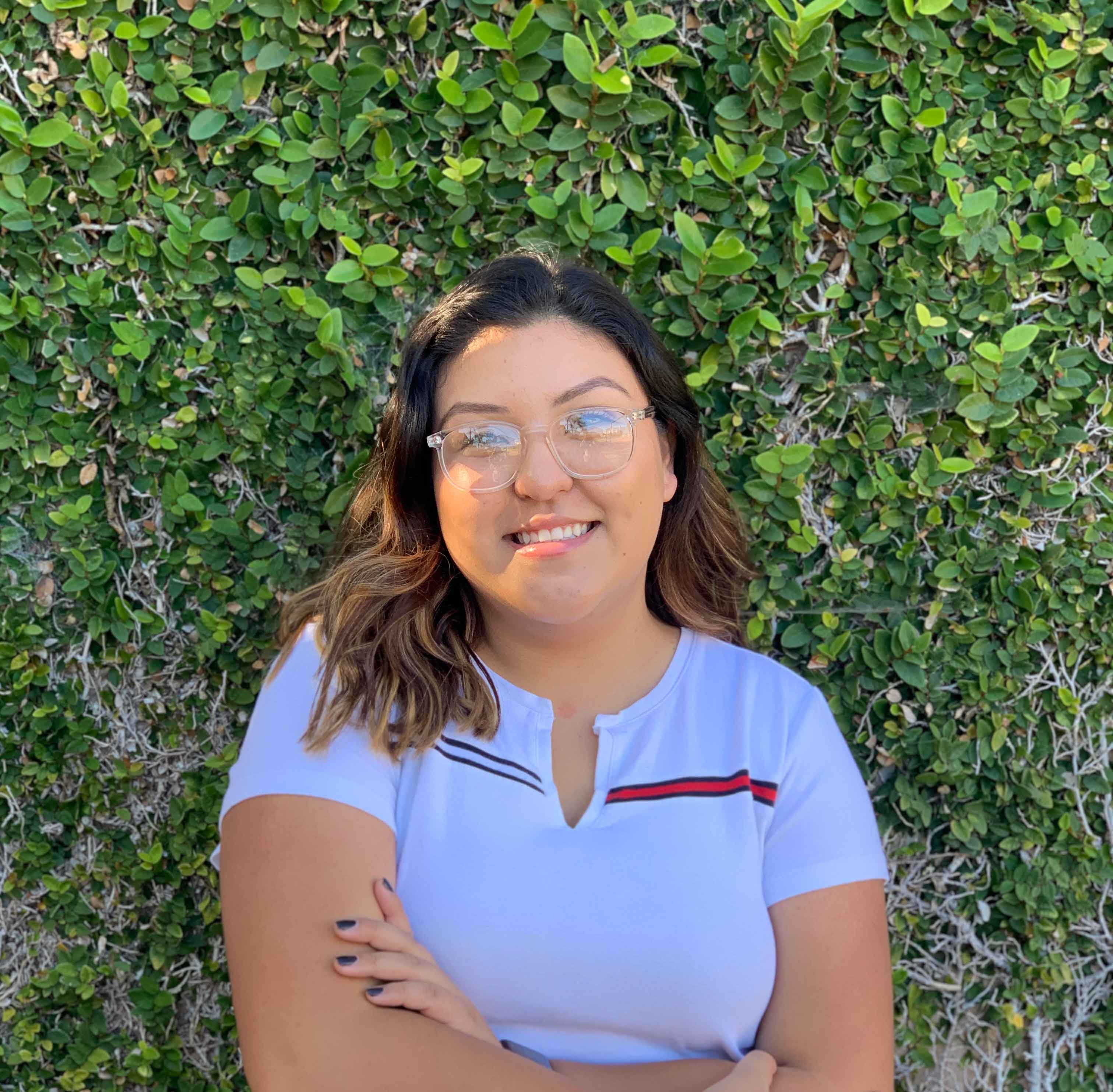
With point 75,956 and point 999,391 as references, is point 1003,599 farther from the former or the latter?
point 75,956

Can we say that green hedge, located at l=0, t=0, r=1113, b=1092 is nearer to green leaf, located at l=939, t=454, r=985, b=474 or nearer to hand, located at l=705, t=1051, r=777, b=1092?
green leaf, located at l=939, t=454, r=985, b=474

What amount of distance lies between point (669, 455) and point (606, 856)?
861mm

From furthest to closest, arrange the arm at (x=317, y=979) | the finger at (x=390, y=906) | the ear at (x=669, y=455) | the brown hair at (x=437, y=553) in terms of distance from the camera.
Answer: the ear at (x=669, y=455)
the brown hair at (x=437, y=553)
the finger at (x=390, y=906)
the arm at (x=317, y=979)

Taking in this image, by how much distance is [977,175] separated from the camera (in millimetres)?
2533

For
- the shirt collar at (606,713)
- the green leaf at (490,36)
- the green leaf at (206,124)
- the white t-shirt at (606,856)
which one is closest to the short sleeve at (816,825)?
the white t-shirt at (606,856)

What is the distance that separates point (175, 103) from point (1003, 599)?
2290 millimetres

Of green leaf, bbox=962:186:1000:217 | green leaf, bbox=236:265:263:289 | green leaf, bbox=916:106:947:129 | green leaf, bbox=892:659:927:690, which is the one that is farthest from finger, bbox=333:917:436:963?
green leaf, bbox=916:106:947:129

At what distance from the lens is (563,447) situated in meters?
1.98

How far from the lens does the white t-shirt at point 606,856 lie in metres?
1.88

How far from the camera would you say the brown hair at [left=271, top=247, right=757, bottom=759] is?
2051 mm

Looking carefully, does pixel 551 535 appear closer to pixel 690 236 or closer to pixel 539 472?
pixel 539 472

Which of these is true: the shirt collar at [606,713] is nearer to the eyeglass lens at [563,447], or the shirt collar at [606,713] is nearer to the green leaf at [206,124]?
the eyeglass lens at [563,447]

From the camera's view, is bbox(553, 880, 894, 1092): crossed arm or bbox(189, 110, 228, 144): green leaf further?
bbox(189, 110, 228, 144): green leaf

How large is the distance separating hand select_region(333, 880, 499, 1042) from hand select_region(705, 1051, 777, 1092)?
0.8 inches
